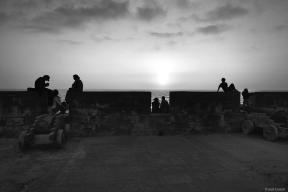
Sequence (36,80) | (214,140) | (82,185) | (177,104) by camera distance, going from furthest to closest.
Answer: (177,104)
(36,80)
(214,140)
(82,185)

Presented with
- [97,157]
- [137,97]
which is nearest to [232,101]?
[137,97]

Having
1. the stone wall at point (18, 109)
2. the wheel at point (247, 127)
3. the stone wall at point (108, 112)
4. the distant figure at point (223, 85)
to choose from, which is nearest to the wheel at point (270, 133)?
the wheel at point (247, 127)

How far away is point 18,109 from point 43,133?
2.00m

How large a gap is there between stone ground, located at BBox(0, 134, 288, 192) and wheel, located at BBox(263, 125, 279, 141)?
0.30 meters

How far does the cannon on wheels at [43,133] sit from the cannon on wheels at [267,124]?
5.53m

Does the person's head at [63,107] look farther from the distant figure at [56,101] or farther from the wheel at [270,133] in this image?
the wheel at [270,133]

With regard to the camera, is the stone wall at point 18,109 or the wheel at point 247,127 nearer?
the stone wall at point 18,109

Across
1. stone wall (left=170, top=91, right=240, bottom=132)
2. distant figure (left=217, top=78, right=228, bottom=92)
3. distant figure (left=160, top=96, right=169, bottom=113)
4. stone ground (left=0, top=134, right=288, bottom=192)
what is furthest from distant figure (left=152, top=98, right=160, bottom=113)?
distant figure (left=217, top=78, right=228, bottom=92)

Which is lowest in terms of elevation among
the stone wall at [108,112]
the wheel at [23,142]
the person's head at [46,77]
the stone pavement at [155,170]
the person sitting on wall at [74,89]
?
the stone pavement at [155,170]

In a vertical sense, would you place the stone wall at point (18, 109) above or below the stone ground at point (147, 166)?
above

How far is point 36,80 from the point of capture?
782cm

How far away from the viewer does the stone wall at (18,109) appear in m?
7.71

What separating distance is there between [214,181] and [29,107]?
20.0ft

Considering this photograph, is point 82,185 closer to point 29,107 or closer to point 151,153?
point 151,153
